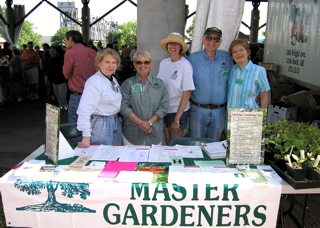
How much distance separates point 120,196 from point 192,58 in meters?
1.90

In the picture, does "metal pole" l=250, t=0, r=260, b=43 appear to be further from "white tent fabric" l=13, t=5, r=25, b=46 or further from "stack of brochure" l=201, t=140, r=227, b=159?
"stack of brochure" l=201, t=140, r=227, b=159

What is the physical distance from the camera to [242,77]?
3225 mm

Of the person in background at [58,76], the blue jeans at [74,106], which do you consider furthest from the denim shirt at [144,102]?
the person in background at [58,76]

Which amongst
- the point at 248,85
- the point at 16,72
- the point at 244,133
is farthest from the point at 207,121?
the point at 16,72

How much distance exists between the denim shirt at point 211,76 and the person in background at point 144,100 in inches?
17.0

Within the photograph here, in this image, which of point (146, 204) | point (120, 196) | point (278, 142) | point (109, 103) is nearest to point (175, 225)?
point (146, 204)

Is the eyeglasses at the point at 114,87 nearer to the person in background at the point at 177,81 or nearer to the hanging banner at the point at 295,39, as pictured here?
the person in background at the point at 177,81

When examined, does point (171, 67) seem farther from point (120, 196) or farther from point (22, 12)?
point (22, 12)

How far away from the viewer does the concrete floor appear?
3538mm

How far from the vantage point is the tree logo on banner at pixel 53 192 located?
216 centimetres

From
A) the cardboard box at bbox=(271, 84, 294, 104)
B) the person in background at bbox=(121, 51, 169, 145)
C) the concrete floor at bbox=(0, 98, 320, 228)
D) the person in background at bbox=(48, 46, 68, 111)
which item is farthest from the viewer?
the person in background at bbox=(48, 46, 68, 111)

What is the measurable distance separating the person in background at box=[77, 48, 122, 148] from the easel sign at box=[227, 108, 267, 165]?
3.77 feet

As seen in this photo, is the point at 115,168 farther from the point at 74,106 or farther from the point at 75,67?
the point at 75,67

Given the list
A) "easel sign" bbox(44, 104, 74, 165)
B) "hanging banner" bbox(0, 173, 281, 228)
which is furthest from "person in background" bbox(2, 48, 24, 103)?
"hanging banner" bbox(0, 173, 281, 228)
